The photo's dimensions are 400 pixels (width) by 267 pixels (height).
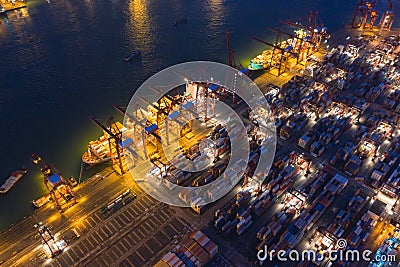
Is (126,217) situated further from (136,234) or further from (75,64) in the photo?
(75,64)

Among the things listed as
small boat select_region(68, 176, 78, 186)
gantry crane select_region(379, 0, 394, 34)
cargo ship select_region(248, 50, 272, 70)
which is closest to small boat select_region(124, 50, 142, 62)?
cargo ship select_region(248, 50, 272, 70)

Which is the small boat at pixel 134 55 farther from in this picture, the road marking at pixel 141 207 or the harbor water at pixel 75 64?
the road marking at pixel 141 207

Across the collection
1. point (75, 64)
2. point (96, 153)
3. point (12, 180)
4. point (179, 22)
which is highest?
point (179, 22)

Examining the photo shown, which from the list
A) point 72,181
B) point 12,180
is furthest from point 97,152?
point 12,180

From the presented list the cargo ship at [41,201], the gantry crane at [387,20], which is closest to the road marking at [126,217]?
the cargo ship at [41,201]

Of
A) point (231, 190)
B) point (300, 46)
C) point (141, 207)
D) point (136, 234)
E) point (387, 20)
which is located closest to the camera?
point (136, 234)
